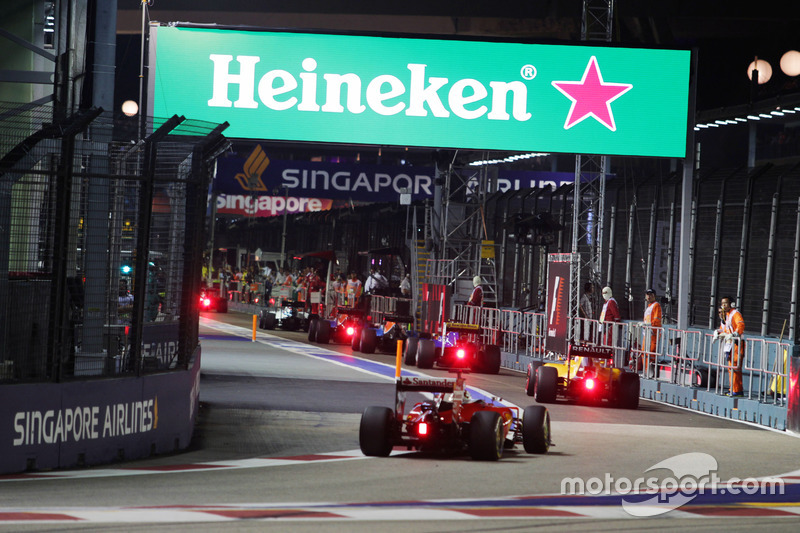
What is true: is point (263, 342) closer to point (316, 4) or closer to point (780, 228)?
point (316, 4)

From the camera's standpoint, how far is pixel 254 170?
36312 mm

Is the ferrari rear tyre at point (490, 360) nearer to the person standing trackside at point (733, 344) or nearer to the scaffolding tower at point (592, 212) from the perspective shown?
the scaffolding tower at point (592, 212)

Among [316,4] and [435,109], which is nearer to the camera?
[435,109]

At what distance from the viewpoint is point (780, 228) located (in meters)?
24.9

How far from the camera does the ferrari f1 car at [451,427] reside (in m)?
12.0

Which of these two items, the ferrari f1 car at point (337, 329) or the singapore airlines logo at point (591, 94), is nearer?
the singapore airlines logo at point (591, 94)

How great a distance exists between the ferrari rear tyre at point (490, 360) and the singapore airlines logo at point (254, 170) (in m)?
12.9

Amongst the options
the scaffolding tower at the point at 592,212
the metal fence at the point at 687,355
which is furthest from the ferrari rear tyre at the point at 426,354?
the scaffolding tower at the point at 592,212

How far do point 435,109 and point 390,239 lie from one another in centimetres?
2596

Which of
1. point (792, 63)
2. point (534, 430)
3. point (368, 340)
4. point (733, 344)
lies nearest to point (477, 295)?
point (368, 340)

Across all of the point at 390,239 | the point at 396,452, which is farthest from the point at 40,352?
the point at 390,239

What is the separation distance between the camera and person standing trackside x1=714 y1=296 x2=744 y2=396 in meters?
18.5

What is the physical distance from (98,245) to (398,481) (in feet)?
Answer: 14.5

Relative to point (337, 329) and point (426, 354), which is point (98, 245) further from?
point (337, 329)
